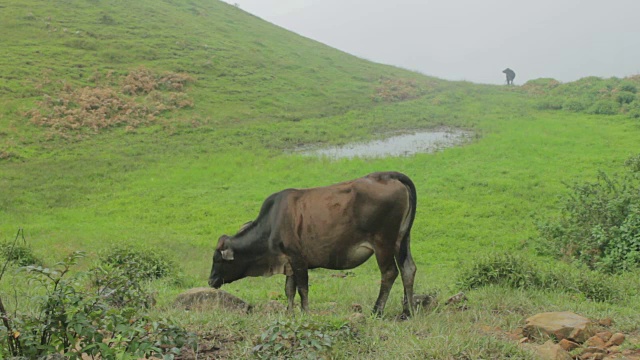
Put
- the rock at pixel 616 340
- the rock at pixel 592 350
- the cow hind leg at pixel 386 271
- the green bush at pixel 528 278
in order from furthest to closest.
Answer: the green bush at pixel 528 278
the cow hind leg at pixel 386 271
the rock at pixel 616 340
the rock at pixel 592 350

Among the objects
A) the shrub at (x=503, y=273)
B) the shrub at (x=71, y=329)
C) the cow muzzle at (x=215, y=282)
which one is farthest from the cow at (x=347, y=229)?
the shrub at (x=71, y=329)

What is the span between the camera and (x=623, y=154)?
22406 millimetres

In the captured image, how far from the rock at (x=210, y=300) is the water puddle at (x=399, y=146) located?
59.7 feet

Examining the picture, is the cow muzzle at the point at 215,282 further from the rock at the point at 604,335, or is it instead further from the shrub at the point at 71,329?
the rock at the point at 604,335

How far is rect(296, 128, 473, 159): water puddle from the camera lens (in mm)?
26344

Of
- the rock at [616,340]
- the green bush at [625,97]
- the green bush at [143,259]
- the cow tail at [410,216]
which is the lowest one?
the green bush at [143,259]

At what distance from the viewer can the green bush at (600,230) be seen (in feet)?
35.8

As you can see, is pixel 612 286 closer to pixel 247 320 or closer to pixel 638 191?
pixel 638 191

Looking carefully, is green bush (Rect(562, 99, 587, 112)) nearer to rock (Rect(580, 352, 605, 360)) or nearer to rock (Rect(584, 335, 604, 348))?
rock (Rect(584, 335, 604, 348))

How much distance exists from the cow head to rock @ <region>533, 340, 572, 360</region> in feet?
14.8

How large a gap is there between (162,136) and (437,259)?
1827cm

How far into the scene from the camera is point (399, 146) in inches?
1099

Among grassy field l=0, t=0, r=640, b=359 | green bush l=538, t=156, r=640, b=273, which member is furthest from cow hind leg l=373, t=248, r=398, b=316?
green bush l=538, t=156, r=640, b=273

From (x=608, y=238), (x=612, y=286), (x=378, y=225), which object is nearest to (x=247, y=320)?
(x=378, y=225)
